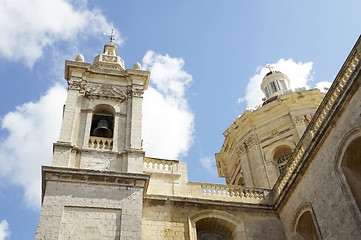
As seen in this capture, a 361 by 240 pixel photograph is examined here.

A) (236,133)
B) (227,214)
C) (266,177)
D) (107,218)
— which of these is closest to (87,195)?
(107,218)

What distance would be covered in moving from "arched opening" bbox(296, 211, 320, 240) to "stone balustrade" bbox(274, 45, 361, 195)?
129 cm

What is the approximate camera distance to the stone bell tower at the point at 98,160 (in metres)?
11.0

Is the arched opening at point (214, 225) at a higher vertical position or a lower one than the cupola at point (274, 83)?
lower

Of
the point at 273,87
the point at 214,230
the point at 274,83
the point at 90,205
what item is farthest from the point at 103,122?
the point at 274,83

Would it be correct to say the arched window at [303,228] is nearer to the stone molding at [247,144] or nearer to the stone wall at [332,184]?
the stone wall at [332,184]

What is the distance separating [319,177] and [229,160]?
36.5ft

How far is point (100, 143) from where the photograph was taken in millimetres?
13883

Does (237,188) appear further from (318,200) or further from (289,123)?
(289,123)

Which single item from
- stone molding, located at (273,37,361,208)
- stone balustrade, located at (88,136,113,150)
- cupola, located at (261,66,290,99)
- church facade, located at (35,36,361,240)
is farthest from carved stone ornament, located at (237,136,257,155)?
stone balustrade, located at (88,136,113,150)

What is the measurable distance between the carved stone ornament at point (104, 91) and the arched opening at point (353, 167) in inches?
324

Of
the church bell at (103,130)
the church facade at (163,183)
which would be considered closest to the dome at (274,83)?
the church facade at (163,183)

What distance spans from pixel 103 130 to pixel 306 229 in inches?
295

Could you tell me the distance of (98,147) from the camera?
44.4 ft

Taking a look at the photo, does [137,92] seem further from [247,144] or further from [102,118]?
[247,144]
